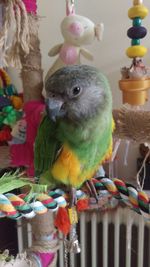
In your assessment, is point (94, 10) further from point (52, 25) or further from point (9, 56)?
point (9, 56)

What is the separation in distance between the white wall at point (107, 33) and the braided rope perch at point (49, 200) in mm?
597

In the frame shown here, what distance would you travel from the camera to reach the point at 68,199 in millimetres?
518

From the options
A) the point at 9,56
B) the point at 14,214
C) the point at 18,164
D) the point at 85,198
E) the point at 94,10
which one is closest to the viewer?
the point at 14,214

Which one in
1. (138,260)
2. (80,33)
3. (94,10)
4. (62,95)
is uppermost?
(94,10)

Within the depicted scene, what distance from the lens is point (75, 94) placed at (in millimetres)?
463

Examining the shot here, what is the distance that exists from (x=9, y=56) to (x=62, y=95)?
310mm

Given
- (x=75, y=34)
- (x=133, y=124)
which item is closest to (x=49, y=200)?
(x=133, y=124)

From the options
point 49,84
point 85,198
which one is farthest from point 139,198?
point 49,84

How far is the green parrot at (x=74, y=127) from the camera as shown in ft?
1.51

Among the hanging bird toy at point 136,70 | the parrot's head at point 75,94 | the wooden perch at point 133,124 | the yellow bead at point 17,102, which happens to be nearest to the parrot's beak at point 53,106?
the parrot's head at point 75,94

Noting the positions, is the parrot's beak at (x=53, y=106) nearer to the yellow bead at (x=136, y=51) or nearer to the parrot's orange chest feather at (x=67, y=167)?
the parrot's orange chest feather at (x=67, y=167)

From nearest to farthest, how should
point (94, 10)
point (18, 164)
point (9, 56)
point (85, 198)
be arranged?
point (85, 198), point (9, 56), point (18, 164), point (94, 10)

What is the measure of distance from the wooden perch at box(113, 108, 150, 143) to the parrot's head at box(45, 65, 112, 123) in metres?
0.16

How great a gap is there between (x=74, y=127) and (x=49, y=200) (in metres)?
0.13
